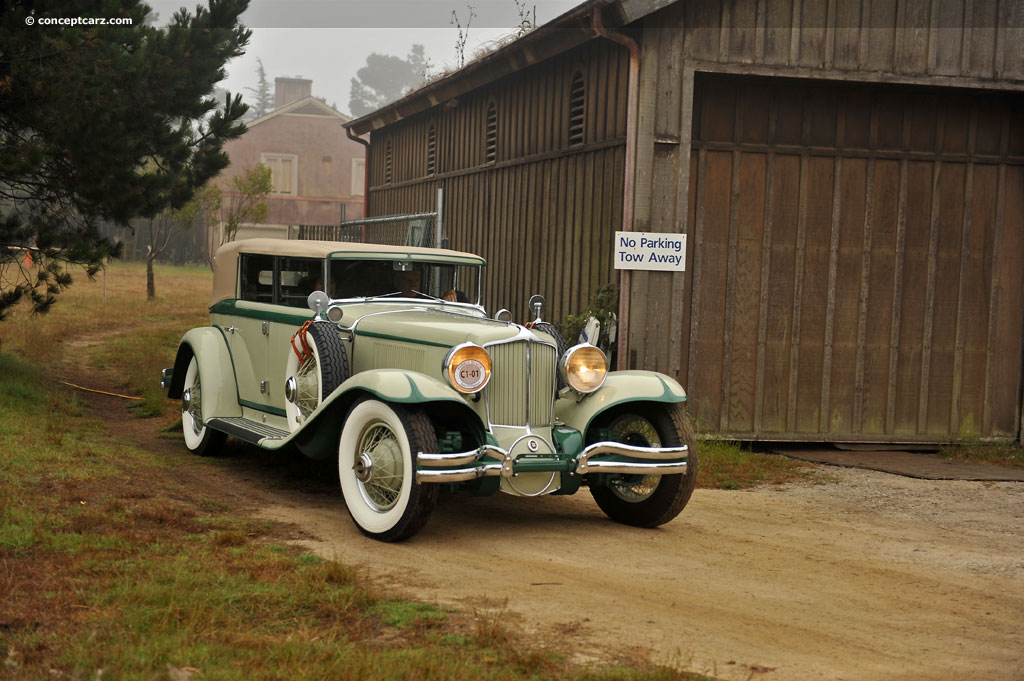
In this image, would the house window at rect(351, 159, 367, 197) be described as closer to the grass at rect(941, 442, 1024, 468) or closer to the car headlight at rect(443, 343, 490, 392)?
the grass at rect(941, 442, 1024, 468)

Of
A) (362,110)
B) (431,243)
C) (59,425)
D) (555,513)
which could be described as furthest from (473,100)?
(362,110)

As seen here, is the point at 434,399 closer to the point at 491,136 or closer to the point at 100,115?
the point at 100,115

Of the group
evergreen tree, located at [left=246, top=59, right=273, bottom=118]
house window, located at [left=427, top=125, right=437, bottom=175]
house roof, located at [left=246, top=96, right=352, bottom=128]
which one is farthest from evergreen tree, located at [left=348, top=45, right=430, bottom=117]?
house window, located at [left=427, top=125, right=437, bottom=175]

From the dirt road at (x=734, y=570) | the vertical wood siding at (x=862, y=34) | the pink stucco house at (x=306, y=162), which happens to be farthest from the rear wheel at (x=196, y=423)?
the pink stucco house at (x=306, y=162)

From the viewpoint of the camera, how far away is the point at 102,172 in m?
10.4

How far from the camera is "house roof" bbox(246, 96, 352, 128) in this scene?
142ft

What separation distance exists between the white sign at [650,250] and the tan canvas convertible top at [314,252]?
2.03 metres

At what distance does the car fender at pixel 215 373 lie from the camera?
8.28 meters

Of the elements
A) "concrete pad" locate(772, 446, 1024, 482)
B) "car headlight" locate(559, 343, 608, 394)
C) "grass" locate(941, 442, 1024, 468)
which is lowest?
"concrete pad" locate(772, 446, 1024, 482)

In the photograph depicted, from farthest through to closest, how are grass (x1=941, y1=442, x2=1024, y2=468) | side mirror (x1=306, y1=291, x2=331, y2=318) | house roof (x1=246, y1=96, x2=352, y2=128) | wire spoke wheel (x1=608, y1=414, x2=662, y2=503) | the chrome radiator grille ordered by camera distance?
house roof (x1=246, y1=96, x2=352, y2=128)
grass (x1=941, y1=442, x2=1024, y2=468)
side mirror (x1=306, y1=291, x2=331, y2=318)
wire spoke wheel (x1=608, y1=414, x2=662, y2=503)
the chrome radiator grille

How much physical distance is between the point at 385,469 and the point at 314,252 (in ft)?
7.32

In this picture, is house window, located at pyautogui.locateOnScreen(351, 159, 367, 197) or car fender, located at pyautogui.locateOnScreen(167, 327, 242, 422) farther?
house window, located at pyautogui.locateOnScreen(351, 159, 367, 197)

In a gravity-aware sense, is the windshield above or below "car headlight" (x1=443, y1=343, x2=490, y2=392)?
above

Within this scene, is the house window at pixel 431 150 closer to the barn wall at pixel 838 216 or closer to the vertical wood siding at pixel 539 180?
the vertical wood siding at pixel 539 180
